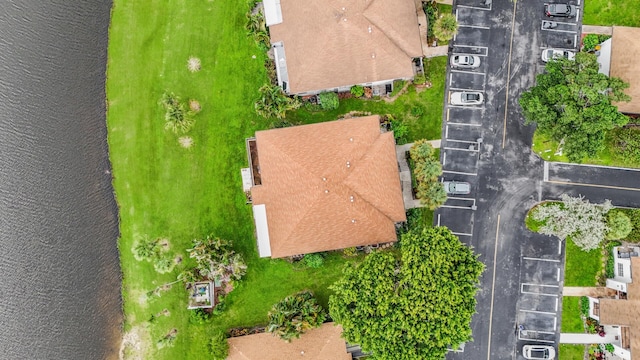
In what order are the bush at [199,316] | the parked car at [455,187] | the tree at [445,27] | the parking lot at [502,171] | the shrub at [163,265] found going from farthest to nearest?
the parking lot at [502,171], the parked car at [455,187], the bush at [199,316], the tree at [445,27], the shrub at [163,265]

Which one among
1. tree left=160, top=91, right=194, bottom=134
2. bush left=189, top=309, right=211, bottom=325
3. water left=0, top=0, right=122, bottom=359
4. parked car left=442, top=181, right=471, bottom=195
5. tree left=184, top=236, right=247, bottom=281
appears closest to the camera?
tree left=184, top=236, right=247, bottom=281

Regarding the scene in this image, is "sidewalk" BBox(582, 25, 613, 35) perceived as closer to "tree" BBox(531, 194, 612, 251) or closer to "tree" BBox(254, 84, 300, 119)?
"tree" BBox(531, 194, 612, 251)

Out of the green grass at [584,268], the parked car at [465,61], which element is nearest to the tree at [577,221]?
the green grass at [584,268]

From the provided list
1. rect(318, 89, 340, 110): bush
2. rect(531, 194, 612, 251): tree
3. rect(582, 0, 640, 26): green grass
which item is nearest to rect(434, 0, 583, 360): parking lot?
rect(582, 0, 640, 26): green grass

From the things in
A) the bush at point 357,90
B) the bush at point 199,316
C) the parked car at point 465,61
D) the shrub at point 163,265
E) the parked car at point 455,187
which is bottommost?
the bush at point 199,316

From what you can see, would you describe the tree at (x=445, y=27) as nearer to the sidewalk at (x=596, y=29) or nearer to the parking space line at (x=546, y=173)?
the sidewalk at (x=596, y=29)
